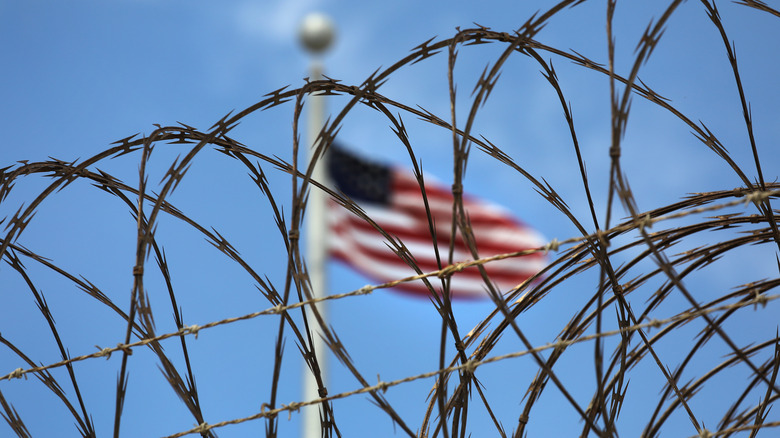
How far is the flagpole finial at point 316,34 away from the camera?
15156 mm

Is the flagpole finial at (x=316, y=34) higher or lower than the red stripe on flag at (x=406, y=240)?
higher

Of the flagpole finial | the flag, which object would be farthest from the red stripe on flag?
the flagpole finial

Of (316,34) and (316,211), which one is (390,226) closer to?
(316,211)

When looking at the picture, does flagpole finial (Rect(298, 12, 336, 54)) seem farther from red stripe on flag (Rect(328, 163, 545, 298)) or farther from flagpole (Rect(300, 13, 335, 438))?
red stripe on flag (Rect(328, 163, 545, 298))

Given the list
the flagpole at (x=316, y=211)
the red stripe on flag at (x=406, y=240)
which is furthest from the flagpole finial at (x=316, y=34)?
the red stripe on flag at (x=406, y=240)

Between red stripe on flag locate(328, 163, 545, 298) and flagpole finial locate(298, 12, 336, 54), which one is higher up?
flagpole finial locate(298, 12, 336, 54)

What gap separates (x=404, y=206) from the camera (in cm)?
1512

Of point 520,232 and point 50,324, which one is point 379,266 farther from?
point 50,324

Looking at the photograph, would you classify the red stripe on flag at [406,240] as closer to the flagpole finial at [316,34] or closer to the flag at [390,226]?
the flag at [390,226]

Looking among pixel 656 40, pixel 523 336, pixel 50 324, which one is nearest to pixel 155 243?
pixel 50 324

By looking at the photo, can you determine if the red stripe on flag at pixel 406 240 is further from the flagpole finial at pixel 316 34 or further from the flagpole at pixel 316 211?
the flagpole finial at pixel 316 34

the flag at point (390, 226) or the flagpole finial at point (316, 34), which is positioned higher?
the flagpole finial at point (316, 34)

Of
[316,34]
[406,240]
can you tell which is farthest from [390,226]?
[316,34]

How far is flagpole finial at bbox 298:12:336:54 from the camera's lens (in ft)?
49.7
